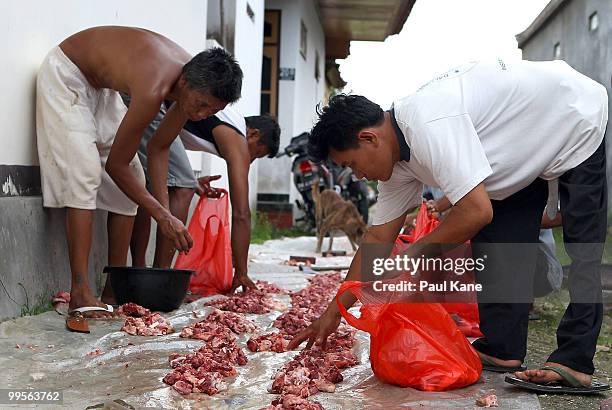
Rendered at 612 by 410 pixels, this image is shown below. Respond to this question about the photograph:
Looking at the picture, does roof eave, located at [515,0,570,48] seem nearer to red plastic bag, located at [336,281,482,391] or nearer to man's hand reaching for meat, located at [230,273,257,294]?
man's hand reaching for meat, located at [230,273,257,294]

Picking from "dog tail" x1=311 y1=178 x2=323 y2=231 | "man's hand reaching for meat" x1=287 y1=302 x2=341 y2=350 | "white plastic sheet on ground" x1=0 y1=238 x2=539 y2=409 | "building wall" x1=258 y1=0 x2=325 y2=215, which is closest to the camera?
"white plastic sheet on ground" x1=0 y1=238 x2=539 y2=409

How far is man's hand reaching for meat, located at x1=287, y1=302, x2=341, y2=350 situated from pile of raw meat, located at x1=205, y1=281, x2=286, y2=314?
4.54 ft

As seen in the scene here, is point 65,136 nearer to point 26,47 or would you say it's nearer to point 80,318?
point 26,47

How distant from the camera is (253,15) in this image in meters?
9.78

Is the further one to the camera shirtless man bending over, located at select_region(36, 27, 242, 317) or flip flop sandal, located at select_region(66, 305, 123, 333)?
shirtless man bending over, located at select_region(36, 27, 242, 317)

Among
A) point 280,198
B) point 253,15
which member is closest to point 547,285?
point 253,15

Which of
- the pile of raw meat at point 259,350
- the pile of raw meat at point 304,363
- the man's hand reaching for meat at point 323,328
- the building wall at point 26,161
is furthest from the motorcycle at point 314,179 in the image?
the man's hand reaching for meat at point 323,328

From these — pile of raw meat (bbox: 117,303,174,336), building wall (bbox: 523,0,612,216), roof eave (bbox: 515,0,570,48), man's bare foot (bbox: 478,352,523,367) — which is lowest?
pile of raw meat (bbox: 117,303,174,336)

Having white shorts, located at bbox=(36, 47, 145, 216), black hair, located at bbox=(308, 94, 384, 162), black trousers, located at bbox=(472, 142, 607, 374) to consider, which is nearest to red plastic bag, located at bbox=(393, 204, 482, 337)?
black trousers, located at bbox=(472, 142, 607, 374)

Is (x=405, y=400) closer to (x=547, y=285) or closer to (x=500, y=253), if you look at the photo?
(x=500, y=253)

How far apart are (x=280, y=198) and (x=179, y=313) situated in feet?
27.7

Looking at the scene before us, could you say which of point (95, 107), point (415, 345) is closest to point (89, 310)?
point (95, 107)

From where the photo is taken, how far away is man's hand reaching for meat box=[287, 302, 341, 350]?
2920 mm

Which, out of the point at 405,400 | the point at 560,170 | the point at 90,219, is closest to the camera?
the point at 405,400
